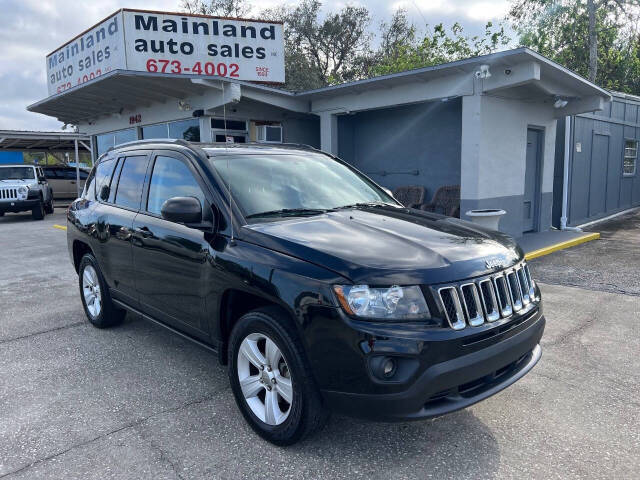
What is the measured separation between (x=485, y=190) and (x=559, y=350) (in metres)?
5.32

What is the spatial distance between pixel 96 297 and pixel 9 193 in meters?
13.7

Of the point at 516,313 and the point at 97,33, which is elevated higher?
the point at 97,33

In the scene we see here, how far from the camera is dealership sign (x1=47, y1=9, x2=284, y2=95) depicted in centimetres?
1224

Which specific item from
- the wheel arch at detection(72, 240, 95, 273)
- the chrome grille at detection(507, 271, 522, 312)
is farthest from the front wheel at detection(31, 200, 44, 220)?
the chrome grille at detection(507, 271, 522, 312)

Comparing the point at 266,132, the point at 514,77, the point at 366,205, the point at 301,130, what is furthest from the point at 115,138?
the point at 366,205

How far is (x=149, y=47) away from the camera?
40.7 feet

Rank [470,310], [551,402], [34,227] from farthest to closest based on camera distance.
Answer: [34,227]
[551,402]
[470,310]

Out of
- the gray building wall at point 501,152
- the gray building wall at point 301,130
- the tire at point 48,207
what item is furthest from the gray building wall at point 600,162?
the tire at point 48,207

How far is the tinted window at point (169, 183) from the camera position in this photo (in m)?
3.68

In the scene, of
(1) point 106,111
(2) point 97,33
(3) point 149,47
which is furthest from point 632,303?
(1) point 106,111

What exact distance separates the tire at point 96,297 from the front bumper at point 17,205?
13086 millimetres

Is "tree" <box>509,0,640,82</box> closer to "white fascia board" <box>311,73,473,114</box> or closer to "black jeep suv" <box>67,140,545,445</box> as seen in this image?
"white fascia board" <box>311,73,473,114</box>

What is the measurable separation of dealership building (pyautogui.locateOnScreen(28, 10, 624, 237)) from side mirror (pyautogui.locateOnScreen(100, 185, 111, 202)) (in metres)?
5.21

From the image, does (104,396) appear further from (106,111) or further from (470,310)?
(106,111)
